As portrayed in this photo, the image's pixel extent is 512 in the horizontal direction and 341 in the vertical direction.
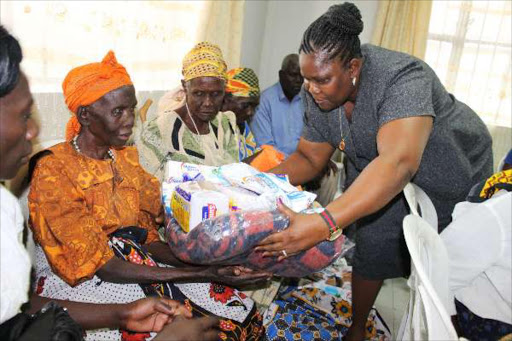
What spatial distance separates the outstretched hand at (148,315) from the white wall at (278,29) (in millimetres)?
3712

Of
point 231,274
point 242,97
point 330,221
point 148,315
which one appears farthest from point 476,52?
point 148,315

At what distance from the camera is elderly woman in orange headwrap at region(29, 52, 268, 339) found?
1373 millimetres

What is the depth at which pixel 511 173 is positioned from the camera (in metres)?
1.44

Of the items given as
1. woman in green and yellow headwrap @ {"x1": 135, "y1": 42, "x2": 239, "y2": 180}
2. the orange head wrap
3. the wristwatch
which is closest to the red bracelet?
the wristwatch

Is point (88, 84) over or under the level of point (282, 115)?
over

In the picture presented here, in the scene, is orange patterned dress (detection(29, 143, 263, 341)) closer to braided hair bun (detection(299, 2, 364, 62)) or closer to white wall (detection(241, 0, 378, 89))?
braided hair bun (detection(299, 2, 364, 62))

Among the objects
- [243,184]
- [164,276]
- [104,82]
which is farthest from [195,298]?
[104,82]

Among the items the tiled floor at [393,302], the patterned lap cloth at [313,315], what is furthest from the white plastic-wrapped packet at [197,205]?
the tiled floor at [393,302]

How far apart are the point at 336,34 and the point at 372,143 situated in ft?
1.72

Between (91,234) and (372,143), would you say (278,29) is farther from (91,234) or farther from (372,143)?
(91,234)

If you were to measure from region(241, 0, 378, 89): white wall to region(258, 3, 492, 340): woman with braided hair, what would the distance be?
2.97 metres

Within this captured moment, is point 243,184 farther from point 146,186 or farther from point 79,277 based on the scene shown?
point 79,277

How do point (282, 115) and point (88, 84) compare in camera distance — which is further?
point (282, 115)

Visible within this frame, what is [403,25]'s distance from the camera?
4.76 metres
